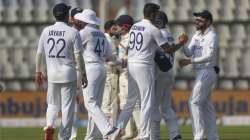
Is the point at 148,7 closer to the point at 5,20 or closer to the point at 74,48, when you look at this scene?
the point at 74,48

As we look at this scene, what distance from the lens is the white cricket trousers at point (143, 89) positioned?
57.8 ft

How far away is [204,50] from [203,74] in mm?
443

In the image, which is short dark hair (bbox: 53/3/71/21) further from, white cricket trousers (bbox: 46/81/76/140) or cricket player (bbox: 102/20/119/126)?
cricket player (bbox: 102/20/119/126)

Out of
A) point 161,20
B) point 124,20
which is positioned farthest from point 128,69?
point 124,20

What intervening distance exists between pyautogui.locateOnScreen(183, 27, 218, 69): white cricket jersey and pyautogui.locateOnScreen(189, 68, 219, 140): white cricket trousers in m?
0.15

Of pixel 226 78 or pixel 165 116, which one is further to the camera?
pixel 226 78

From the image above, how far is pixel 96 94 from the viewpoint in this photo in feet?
59.4

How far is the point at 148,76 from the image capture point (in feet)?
57.7

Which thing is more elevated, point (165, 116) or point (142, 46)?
point (142, 46)

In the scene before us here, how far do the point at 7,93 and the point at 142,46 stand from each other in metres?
18.6

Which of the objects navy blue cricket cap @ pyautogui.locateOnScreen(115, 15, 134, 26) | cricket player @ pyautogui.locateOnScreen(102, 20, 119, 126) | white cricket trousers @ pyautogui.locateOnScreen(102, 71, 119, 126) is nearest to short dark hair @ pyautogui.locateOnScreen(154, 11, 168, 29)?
navy blue cricket cap @ pyautogui.locateOnScreen(115, 15, 134, 26)

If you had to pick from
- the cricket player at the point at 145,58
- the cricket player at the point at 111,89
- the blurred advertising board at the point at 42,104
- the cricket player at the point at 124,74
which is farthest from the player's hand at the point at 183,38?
the blurred advertising board at the point at 42,104

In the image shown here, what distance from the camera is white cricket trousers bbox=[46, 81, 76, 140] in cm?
1723

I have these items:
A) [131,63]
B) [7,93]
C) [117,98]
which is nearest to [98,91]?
[131,63]
